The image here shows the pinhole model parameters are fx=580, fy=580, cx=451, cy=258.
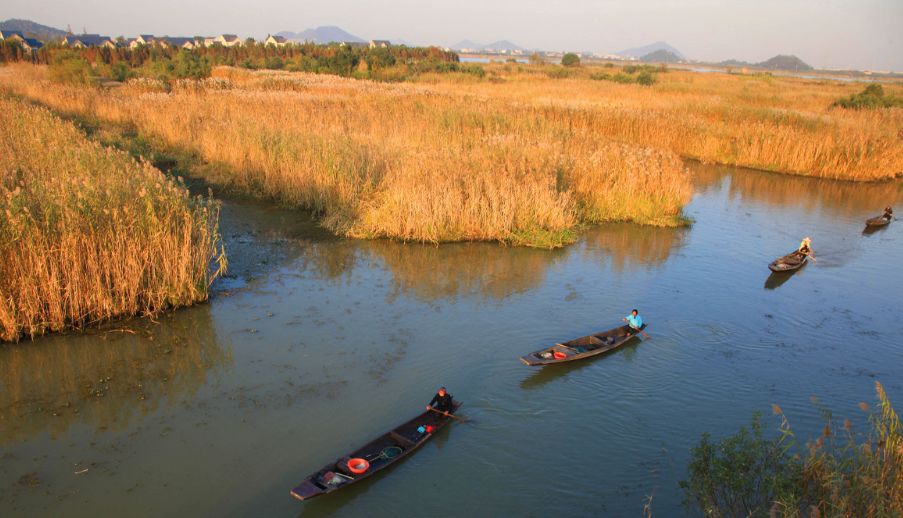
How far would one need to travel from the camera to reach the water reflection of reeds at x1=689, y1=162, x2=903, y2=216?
18953 mm

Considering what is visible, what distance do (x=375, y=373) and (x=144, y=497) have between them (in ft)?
10.2

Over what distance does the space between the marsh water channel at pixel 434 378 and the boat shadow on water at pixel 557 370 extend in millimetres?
31

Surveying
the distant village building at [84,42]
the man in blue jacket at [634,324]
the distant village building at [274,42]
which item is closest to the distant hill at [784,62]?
the distant village building at [274,42]

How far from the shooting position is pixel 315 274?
445 inches

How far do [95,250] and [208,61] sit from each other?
3566 centimetres

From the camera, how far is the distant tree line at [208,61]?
3359cm

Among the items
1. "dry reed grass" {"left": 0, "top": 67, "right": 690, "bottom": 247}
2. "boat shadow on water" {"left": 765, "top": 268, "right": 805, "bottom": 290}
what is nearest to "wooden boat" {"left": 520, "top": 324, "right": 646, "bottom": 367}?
"boat shadow on water" {"left": 765, "top": 268, "right": 805, "bottom": 290}

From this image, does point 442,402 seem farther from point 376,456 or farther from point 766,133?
point 766,133

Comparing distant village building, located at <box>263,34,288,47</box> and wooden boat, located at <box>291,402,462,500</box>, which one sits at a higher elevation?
distant village building, located at <box>263,34,288,47</box>

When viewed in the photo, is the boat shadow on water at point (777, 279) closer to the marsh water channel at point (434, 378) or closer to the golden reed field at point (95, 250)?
the marsh water channel at point (434, 378)

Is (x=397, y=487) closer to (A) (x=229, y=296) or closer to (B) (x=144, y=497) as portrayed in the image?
(B) (x=144, y=497)

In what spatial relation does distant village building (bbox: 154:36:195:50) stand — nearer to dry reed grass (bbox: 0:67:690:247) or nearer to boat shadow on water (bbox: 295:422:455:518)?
dry reed grass (bbox: 0:67:690:247)

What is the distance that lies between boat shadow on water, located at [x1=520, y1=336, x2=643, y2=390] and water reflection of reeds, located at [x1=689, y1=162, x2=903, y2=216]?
1285cm

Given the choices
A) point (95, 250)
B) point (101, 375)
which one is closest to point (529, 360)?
point (101, 375)
